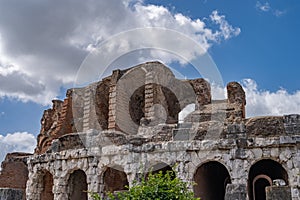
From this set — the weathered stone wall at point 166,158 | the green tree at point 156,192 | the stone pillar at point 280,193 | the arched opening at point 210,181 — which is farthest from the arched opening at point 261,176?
the green tree at point 156,192

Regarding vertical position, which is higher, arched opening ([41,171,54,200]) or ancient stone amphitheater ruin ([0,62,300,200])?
ancient stone amphitheater ruin ([0,62,300,200])

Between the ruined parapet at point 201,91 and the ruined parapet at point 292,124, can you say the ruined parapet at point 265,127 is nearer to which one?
the ruined parapet at point 292,124

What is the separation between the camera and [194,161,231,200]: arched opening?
48.9 feet

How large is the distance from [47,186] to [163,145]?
7043 millimetres

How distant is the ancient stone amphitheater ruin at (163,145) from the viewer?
1341 cm

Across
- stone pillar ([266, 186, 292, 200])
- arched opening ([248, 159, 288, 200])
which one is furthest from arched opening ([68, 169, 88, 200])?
stone pillar ([266, 186, 292, 200])

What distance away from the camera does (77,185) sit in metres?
17.4

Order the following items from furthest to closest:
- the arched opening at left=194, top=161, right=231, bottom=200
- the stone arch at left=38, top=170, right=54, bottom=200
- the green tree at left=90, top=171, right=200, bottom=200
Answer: the stone arch at left=38, top=170, right=54, bottom=200, the arched opening at left=194, top=161, right=231, bottom=200, the green tree at left=90, top=171, right=200, bottom=200

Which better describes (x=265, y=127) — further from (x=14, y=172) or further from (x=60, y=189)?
(x=14, y=172)

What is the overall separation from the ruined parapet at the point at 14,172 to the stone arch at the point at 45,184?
19.2 ft

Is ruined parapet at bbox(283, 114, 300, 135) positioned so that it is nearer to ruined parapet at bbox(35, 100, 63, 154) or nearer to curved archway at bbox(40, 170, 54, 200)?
curved archway at bbox(40, 170, 54, 200)

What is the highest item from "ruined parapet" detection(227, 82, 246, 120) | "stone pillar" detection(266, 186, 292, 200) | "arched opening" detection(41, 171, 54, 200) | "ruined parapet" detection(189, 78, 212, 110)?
"ruined parapet" detection(189, 78, 212, 110)

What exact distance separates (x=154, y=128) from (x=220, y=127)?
305 centimetres

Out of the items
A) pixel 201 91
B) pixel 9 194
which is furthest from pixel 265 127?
pixel 9 194
